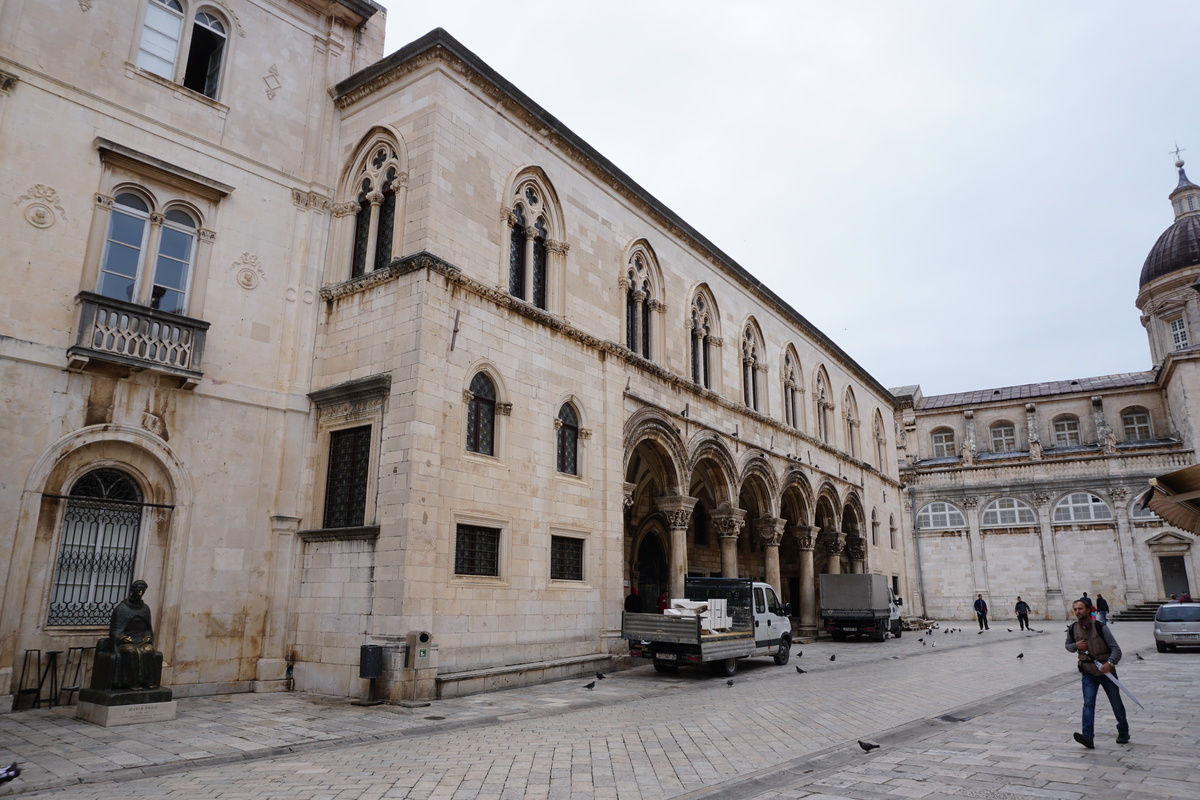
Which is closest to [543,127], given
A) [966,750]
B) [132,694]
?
[132,694]

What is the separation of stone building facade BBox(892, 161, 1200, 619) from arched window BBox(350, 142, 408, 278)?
38.0 metres

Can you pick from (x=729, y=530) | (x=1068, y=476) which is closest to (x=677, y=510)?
(x=729, y=530)

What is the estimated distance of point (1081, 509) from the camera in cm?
4431

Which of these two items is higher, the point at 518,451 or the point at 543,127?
the point at 543,127

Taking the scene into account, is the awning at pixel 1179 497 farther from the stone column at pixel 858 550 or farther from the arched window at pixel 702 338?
the stone column at pixel 858 550

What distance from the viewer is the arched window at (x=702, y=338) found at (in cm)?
2294

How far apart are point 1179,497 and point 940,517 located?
43115mm

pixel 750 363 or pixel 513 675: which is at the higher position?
pixel 750 363

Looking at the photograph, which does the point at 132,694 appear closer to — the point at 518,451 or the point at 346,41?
the point at 518,451

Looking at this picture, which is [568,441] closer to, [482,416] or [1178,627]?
[482,416]

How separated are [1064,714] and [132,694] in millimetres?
12901

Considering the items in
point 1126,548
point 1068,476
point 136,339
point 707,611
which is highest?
point 1068,476

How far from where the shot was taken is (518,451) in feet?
51.0

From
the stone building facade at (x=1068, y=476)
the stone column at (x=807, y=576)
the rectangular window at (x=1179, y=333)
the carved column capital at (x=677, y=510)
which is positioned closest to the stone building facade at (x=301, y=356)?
the carved column capital at (x=677, y=510)
